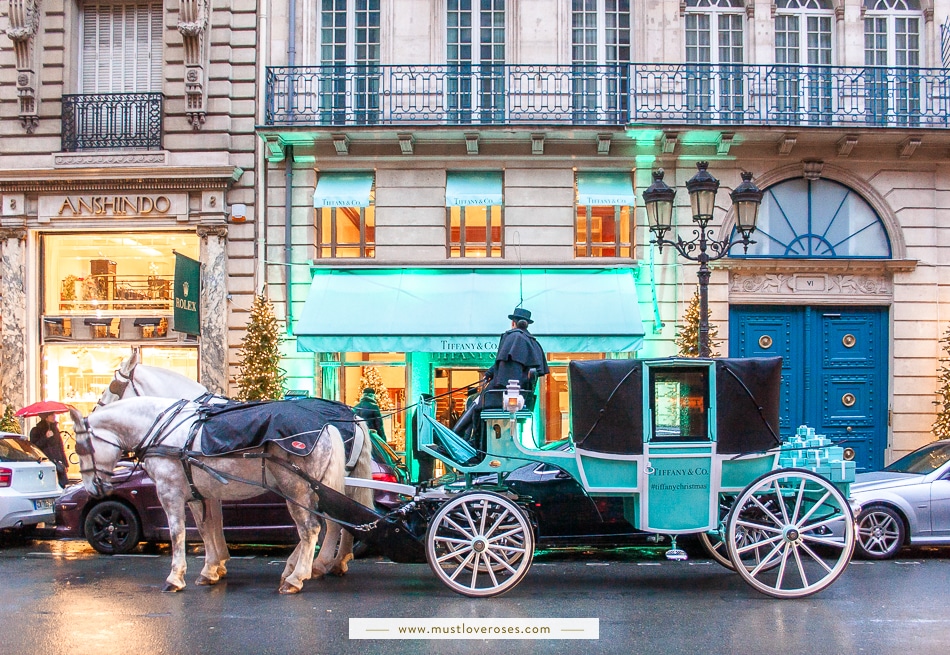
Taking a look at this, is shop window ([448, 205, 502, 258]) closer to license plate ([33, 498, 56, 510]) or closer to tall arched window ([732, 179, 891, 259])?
tall arched window ([732, 179, 891, 259])

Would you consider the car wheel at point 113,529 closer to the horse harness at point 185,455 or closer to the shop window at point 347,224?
the horse harness at point 185,455

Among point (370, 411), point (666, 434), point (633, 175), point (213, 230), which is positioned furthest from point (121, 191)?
point (666, 434)

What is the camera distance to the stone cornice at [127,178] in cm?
1579

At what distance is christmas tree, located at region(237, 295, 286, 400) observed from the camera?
15.1 meters

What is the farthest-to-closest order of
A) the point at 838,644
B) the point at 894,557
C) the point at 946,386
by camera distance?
1. the point at 946,386
2. the point at 894,557
3. the point at 838,644

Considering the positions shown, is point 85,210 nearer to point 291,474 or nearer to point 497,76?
point 497,76

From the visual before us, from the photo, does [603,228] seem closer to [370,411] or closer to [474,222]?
[474,222]

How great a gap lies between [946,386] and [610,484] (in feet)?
32.6

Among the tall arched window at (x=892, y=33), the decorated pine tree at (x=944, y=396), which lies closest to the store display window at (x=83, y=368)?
the decorated pine tree at (x=944, y=396)

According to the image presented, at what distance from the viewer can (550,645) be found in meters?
6.35

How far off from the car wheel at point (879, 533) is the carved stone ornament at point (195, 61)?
40.3ft

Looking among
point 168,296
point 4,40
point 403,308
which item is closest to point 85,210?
point 168,296

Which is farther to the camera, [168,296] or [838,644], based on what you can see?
[168,296]

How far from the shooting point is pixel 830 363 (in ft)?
51.4
